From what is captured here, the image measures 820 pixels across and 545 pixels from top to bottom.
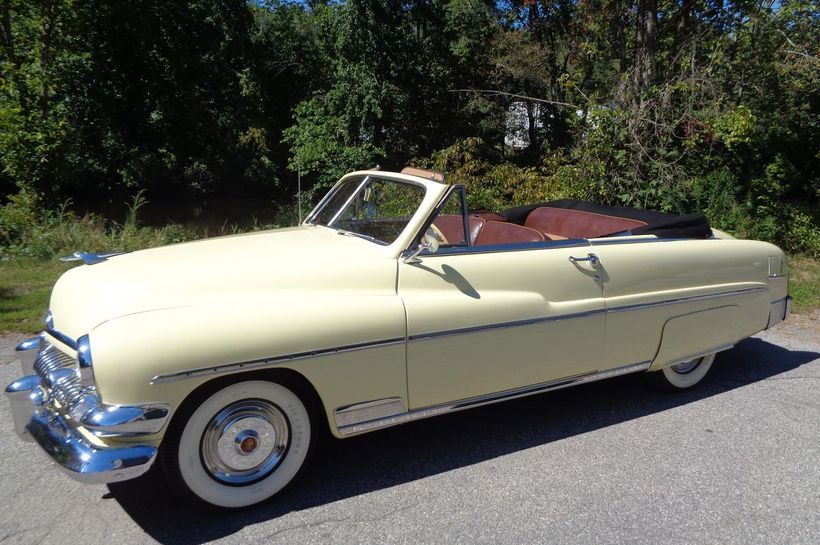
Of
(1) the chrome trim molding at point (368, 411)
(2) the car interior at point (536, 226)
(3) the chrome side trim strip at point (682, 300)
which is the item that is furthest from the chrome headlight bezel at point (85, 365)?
(3) the chrome side trim strip at point (682, 300)

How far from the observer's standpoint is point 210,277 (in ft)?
10.5

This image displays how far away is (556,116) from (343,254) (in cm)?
1770

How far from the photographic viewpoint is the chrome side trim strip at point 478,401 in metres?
3.30

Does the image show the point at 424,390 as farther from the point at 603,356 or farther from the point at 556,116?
the point at 556,116

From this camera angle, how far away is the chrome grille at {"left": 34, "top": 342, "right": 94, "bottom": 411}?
2.82 metres

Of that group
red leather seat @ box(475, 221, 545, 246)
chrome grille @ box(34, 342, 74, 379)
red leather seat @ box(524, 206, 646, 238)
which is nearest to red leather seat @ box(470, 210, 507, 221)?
red leather seat @ box(524, 206, 646, 238)

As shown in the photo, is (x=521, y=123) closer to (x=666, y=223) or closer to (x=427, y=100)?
(x=427, y=100)

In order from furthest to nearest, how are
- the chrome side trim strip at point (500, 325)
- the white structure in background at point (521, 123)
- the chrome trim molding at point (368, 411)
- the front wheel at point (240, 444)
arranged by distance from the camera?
the white structure in background at point (521, 123), the chrome side trim strip at point (500, 325), the chrome trim molding at point (368, 411), the front wheel at point (240, 444)

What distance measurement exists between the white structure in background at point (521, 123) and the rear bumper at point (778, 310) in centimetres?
1535

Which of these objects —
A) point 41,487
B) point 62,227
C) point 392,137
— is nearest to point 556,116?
point 392,137

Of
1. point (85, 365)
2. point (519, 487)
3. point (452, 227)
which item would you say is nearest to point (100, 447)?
point (85, 365)

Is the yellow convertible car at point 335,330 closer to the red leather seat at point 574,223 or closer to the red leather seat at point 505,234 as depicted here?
the red leather seat at point 505,234

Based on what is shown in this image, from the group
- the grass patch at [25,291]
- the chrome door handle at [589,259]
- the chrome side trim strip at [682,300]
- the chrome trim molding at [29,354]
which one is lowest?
the grass patch at [25,291]

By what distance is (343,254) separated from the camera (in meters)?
3.53
